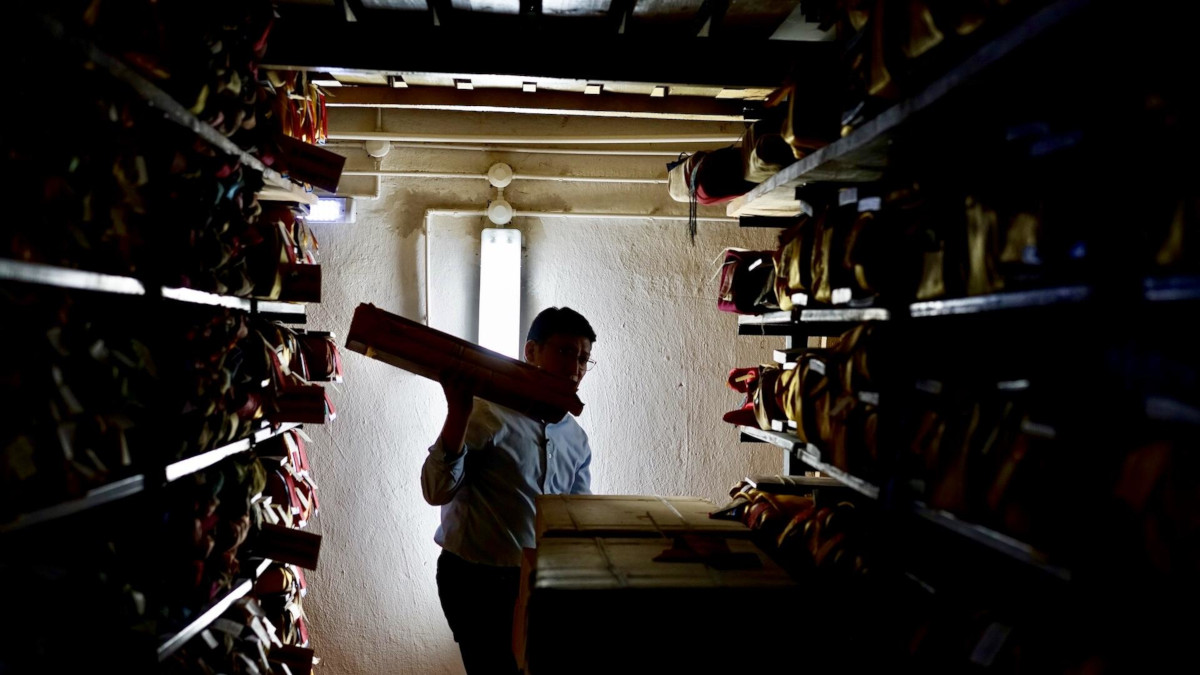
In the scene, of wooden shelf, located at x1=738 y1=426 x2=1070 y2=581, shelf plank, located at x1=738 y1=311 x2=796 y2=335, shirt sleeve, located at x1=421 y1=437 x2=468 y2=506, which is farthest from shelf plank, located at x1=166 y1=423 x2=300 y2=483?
shelf plank, located at x1=738 y1=311 x2=796 y2=335

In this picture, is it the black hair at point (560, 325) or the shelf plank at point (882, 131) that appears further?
the black hair at point (560, 325)

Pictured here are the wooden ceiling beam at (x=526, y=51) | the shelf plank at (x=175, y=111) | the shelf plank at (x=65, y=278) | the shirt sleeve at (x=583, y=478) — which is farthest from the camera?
the shirt sleeve at (x=583, y=478)

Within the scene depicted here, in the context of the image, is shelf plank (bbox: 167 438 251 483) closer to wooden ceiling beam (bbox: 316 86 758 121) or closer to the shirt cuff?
the shirt cuff

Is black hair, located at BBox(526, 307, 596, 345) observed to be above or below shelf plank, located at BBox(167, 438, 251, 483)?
above

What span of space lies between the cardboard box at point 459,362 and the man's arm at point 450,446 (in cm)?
4

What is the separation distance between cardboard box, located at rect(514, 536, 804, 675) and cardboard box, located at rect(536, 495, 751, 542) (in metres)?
0.41

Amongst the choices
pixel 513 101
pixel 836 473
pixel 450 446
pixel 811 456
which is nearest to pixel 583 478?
pixel 450 446

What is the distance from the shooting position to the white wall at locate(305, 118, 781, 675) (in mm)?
3883

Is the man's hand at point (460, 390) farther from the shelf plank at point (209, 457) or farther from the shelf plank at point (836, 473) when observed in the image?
the shelf plank at point (836, 473)

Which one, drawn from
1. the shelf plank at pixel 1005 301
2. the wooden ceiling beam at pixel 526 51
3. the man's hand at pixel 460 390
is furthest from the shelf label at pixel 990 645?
the wooden ceiling beam at pixel 526 51

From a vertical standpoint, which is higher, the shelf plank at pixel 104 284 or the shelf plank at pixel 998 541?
the shelf plank at pixel 104 284

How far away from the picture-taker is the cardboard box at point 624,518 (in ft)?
7.00

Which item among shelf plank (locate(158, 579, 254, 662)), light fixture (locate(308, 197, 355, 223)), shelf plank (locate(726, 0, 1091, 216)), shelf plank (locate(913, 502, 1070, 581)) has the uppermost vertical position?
light fixture (locate(308, 197, 355, 223))

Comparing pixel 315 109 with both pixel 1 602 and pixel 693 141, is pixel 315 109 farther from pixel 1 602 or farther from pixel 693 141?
pixel 1 602
